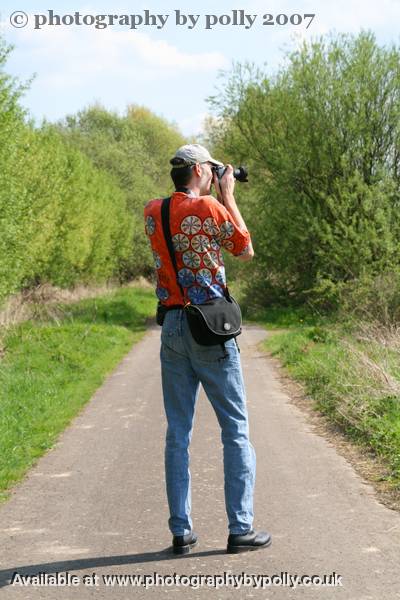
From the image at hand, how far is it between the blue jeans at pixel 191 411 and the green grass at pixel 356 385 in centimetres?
188

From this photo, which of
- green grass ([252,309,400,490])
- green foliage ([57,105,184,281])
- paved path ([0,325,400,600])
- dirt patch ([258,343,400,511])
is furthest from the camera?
green foliage ([57,105,184,281])

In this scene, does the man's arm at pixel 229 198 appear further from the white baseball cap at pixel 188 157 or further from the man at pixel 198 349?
the white baseball cap at pixel 188 157

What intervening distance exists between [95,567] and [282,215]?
23736 millimetres

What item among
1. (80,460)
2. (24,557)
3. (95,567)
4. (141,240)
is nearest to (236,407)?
(95,567)

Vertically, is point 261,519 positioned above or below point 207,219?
below

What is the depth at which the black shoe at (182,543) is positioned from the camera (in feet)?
16.2

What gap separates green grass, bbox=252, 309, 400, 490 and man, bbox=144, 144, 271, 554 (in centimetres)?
190

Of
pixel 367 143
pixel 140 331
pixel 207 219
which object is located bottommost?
pixel 140 331

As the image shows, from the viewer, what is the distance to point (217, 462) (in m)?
7.43

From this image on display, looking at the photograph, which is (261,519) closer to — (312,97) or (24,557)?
(24,557)

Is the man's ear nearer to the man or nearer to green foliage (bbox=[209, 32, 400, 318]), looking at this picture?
the man

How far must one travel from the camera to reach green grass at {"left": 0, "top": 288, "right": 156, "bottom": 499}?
8.42 metres

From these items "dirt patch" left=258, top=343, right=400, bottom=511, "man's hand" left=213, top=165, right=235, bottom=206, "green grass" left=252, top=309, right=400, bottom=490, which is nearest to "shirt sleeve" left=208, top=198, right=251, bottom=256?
"man's hand" left=213, top=165, right=235, bottom=206

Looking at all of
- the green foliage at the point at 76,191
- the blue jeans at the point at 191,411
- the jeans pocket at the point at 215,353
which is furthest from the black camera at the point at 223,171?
the green foliage at the point at 76,191
